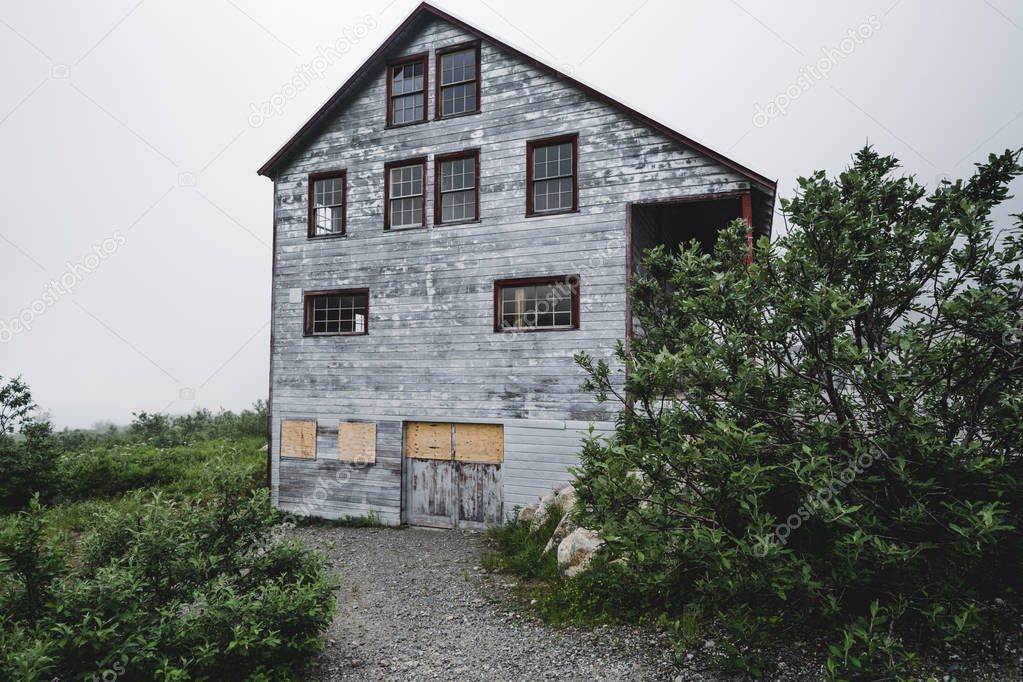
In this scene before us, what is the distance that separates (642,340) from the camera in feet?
24.6

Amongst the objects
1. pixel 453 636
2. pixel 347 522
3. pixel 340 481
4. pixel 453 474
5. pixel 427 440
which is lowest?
pixel 347 522

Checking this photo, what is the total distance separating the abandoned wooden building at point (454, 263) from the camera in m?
13.2

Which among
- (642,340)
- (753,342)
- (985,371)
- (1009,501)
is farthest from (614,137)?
(1009,501)

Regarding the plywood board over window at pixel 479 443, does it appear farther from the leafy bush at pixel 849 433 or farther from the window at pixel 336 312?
the leafy bush at pixel 849 433

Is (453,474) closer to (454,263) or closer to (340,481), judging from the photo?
(340,481)

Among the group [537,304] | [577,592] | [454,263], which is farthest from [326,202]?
[577,592]

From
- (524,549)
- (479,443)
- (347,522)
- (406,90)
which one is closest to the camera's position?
(524,549)

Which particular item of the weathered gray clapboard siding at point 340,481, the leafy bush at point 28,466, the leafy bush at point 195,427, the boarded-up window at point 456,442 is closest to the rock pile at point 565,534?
the boarded-up window at point 456,442

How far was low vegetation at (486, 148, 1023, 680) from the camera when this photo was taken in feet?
16.8

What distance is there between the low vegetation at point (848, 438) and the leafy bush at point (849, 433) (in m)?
0.02

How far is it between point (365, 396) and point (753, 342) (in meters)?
11.2

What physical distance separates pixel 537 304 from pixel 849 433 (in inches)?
348

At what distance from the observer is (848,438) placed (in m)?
5.75

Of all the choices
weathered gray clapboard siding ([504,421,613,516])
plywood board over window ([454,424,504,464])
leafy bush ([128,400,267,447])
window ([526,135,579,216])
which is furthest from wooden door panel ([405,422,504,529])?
leafy bush ([128,400,267,447])
